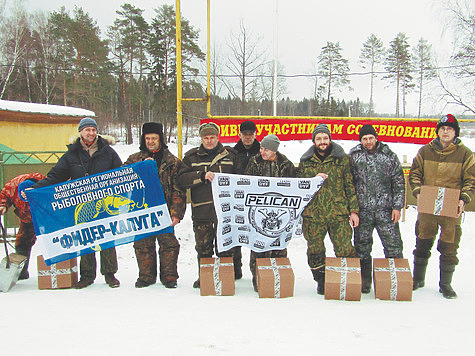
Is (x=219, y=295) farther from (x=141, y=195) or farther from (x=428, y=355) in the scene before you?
(x=428, y=355)

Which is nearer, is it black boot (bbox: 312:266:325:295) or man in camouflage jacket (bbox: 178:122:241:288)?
black boot (bbox: 312:266:325:295)

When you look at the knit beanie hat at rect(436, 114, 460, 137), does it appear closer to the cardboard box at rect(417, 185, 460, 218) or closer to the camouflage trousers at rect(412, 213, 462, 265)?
the cardboard box at rect(417, 185, 460, 218)

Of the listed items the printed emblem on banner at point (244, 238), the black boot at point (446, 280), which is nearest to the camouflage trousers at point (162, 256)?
the printed emblem on banner at point (244, 238)

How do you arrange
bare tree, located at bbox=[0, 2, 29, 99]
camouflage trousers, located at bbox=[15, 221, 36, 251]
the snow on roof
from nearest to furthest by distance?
camouflage trousers, located at bbox=[15, 221, 36, 251], the snow on roof, bare tree, located at bbox=[0, 2, 29, 99]

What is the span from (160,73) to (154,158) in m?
30.9

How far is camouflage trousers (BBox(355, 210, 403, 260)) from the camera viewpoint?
12.9 ft

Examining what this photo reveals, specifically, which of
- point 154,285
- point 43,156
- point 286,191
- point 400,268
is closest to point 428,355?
point 400,268

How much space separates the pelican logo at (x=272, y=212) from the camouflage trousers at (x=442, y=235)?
1.60 m

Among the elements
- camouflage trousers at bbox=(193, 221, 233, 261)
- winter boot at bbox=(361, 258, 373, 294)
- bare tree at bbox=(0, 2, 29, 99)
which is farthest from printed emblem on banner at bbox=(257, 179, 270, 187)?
bare tree at bbox=(0, 2, 29, 99)

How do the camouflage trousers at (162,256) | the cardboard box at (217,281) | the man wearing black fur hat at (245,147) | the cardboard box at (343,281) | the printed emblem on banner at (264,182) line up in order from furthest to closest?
the man wearing black fur hat at (245,147)
the camouflage trousers at (162,256)
the printed emblem on banner at (264,182)
the cardboard box at (217,281)
the cardboard box at (343,281)

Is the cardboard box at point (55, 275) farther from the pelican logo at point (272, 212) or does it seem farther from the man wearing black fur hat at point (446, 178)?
the man wearing black fur hat at point (446, 178)

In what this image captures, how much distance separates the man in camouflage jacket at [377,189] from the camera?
3.90 m

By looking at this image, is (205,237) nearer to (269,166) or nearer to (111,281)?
(269,166)

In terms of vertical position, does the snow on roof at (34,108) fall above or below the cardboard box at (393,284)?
above
